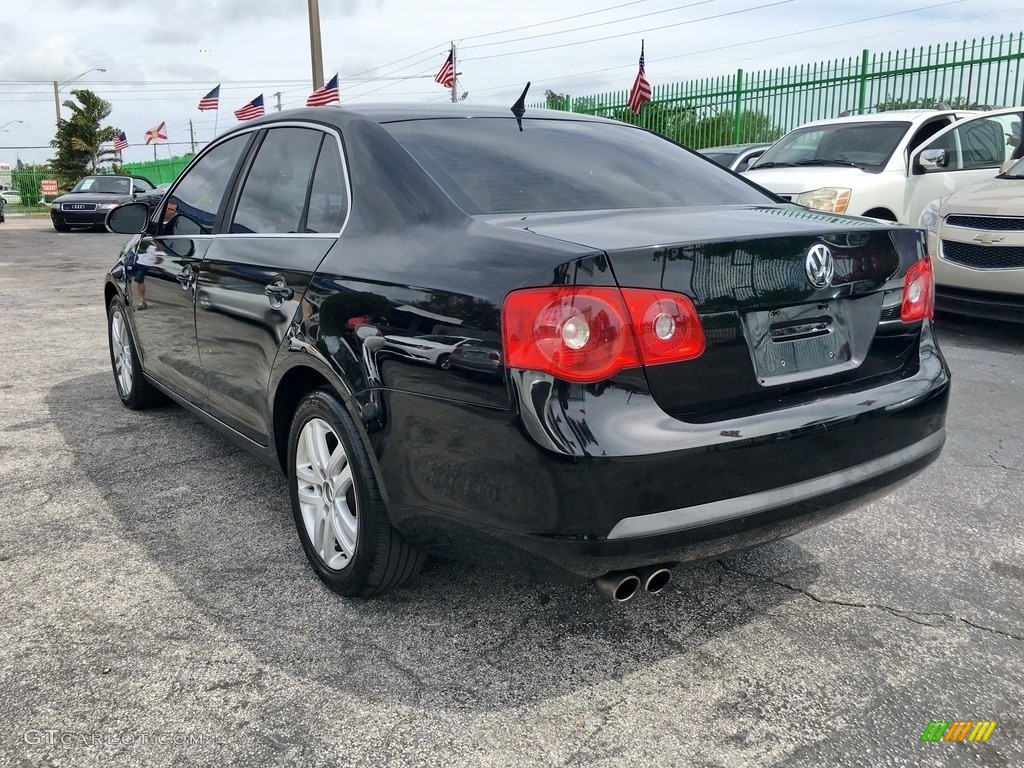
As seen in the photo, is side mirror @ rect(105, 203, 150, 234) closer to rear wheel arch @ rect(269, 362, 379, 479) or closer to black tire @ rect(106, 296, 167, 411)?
black tire @ rect(106, 296, 167, 411)

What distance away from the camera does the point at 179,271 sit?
3.94m

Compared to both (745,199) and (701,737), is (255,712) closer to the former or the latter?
(701,737)

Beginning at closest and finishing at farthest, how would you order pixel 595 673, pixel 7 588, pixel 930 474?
pixel 595 673, pixel 7 588, pixel 930 474

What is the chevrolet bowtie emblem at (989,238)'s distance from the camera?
659 cm

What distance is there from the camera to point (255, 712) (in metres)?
2.32

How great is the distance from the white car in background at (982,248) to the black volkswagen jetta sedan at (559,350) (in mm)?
4136

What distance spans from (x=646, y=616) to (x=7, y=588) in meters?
2.09

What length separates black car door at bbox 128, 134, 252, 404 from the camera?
12.6 feet

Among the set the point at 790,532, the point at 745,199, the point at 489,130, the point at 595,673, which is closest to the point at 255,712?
the point at 595,673

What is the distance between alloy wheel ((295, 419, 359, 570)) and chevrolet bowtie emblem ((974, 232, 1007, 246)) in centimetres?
565

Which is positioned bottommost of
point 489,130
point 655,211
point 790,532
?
point 790,532

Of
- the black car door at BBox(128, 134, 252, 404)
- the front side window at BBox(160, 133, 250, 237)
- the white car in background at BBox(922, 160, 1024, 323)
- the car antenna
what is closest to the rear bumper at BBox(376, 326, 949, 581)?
the car antenna

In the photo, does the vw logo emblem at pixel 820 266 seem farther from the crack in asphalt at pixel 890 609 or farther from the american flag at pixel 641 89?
the american flag at pixel 641 89

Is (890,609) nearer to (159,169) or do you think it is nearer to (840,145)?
(840,145)
